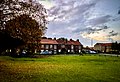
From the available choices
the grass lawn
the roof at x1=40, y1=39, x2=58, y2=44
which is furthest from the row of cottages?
the grass lawn

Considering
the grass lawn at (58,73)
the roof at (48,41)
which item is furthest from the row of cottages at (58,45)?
the grass lawn at (58,73)

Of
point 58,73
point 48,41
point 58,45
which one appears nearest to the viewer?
point 58,73

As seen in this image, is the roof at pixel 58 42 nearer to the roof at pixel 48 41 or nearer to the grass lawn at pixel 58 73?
the roof at pixel 48 41

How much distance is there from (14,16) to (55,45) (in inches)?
5135

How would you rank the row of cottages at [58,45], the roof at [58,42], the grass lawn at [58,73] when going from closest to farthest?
the grass lawn at [58,73] → the row of cottages at [58,45] → the roof at [58,42]

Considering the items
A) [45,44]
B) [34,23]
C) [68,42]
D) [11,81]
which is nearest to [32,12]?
[34,23]

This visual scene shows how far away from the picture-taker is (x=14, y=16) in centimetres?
2850

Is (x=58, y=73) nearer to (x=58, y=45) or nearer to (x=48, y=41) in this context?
(x=48, y=41)

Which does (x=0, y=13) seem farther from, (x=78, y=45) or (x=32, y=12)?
(x=78, y=45)

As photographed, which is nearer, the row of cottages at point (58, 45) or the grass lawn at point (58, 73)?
the grass lawn at point (58, 73)

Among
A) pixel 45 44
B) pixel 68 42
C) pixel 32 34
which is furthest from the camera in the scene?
pixel 68 42

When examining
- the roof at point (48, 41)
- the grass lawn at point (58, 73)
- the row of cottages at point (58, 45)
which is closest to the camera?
the grass lawn at point (58, 73)

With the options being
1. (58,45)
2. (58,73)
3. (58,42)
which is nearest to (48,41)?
(58,45)

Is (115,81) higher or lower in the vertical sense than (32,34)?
lower
